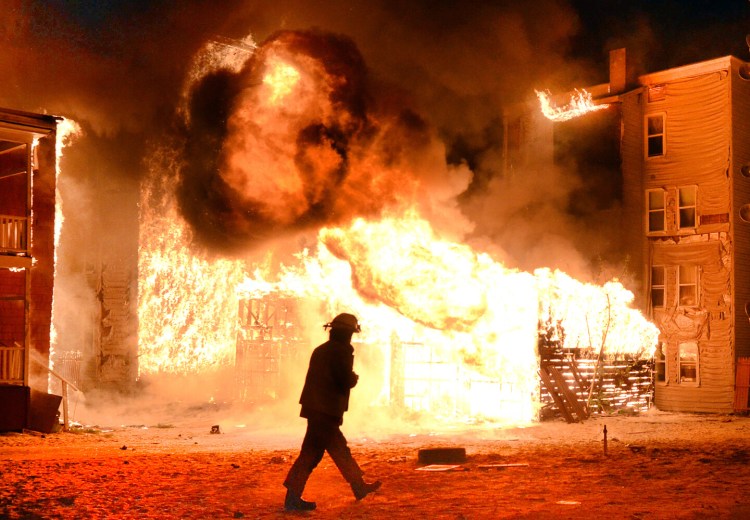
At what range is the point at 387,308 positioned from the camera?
17.6m

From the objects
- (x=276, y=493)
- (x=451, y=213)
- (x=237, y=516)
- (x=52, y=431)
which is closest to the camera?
(x=237, y=516)

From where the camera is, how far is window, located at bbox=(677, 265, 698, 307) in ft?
79.8

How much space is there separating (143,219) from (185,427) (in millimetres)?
14207

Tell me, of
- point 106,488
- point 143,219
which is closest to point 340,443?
point 106,488

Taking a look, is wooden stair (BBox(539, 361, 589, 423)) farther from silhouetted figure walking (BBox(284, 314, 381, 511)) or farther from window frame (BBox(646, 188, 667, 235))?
silhouetted figure walking (BBox(284, 314, 381, 511))

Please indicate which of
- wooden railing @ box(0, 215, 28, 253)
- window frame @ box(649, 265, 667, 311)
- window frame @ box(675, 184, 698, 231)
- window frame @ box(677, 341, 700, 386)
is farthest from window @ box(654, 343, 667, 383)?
wooden railing @ box(0, 215, 28, 253)

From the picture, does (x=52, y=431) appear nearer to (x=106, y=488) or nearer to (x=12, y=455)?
(x=12, y=455)

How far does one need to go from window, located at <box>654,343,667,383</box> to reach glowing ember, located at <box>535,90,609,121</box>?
27.3 feet

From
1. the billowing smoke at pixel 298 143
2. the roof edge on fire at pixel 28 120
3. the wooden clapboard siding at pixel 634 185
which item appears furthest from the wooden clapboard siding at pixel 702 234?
the roof edge on fire at pixel 28 120

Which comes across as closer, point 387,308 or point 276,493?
point 276,493

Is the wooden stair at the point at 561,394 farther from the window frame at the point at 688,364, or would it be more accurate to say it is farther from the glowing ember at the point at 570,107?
the glowing ember at the point at 570,107

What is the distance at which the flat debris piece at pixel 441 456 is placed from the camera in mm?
10766

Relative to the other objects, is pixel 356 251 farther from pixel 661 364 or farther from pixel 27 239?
pixel 661 364

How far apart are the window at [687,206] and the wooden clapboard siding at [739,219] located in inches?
49.7
